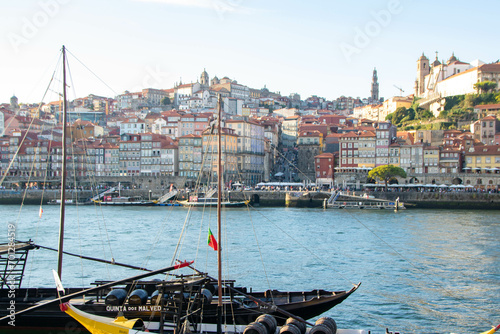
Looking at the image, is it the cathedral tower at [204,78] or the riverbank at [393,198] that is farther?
the cathedral tower at [204,78]

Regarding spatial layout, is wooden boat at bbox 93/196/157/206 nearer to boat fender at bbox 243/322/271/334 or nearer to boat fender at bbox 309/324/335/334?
boat fender at bbox 243/322/271/334

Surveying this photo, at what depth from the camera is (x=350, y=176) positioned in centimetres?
7369

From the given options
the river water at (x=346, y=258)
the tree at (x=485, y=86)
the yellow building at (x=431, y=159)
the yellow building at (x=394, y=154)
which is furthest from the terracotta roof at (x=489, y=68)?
the river water at (x=346, y=258)

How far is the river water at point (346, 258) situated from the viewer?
18.2 metres

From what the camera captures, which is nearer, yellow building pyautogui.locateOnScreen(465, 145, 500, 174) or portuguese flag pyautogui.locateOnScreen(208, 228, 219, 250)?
portuguese flag pyautogui.locateOnScreen(208, 228, 219, 250)

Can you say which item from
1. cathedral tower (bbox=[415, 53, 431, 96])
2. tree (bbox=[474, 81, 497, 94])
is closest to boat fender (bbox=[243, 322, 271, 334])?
tree (bbox=[474, 81, 497, 94])

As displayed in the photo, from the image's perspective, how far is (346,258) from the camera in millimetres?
27125

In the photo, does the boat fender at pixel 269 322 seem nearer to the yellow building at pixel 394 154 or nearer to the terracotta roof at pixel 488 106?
the yellow building at pixel 394 154

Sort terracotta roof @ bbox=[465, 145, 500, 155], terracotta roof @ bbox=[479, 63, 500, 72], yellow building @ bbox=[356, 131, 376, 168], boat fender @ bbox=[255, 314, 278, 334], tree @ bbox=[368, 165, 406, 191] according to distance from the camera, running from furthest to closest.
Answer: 1. terracotta roof @ bbox=[479, 63, 500, 72]
2. yellow building @ bbox=[356, 131, 376, 168]
3. terracotta roof @ bbox=[465, 145, 500, 155]
4. tree @ bbox=[368, 165, 406, 191]
5. boat fender @ bbox=[255, 314, 278, 334]

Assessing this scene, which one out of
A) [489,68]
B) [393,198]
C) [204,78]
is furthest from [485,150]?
[204,78]

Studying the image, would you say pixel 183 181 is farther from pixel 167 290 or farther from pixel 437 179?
pixel 167 290

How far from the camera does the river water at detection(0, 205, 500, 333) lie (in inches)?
717

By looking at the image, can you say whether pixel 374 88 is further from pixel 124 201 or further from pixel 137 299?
pixel 137 299

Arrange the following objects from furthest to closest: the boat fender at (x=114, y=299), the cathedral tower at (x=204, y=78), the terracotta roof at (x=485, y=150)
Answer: the cathedral tower at (x=204, y=78)
the terracotta roof at (x=485, y=150)
the boat fender at (x=114, y=299)
